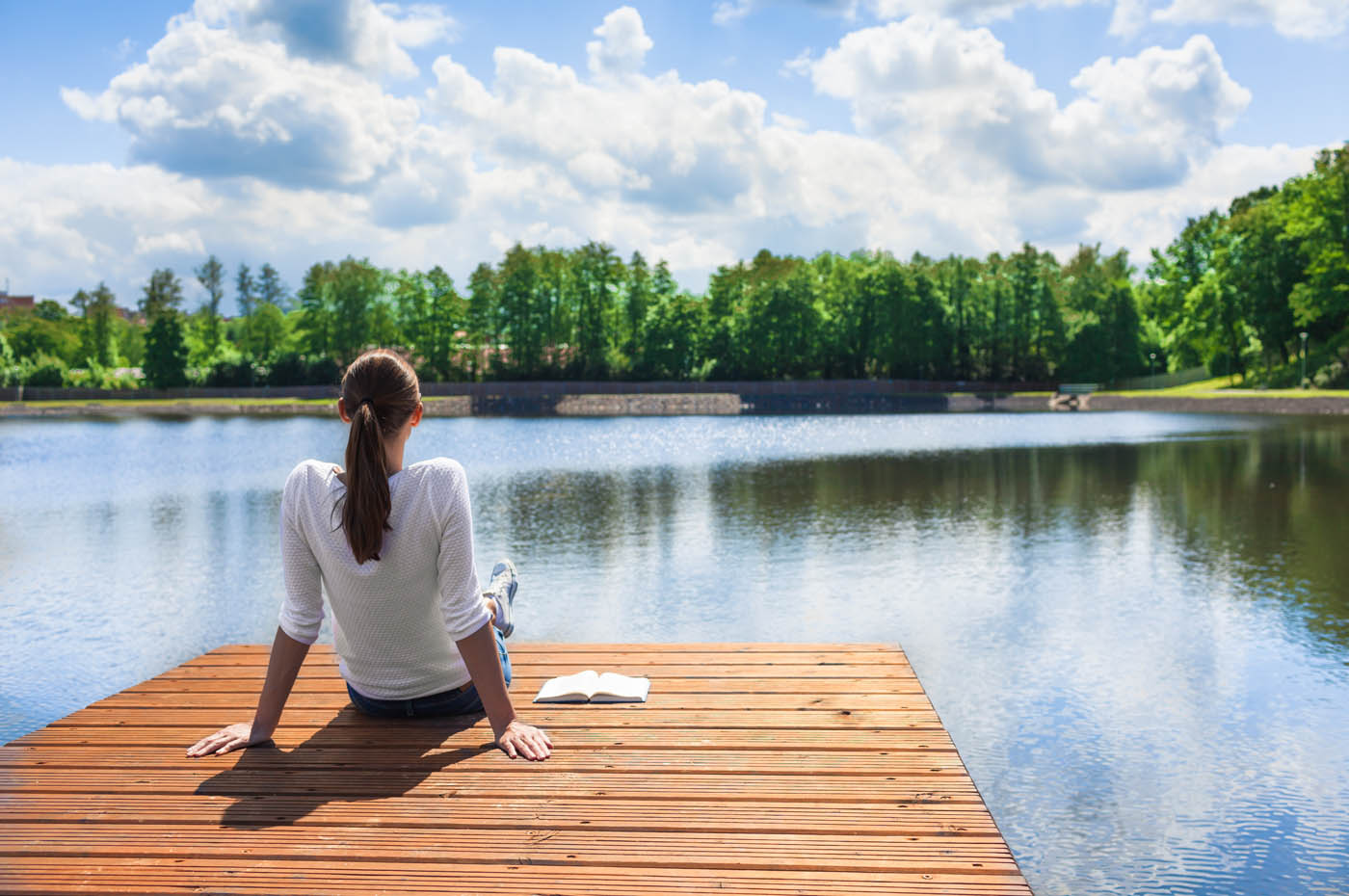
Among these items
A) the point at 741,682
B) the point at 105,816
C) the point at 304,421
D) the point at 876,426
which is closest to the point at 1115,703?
the point at 741,682

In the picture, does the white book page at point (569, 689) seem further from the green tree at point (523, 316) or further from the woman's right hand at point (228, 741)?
the green tree at point (523, 316)

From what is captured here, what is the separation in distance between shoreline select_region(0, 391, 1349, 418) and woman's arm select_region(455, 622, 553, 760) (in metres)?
57.4

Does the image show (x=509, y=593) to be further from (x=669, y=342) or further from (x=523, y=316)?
(x=523, y=316)

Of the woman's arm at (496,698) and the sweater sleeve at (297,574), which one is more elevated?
the sweater sleeve at (297,574)

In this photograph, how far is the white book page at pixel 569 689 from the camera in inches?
171

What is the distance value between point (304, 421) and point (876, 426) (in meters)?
30.5

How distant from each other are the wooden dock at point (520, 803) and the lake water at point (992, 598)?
1.99 metres

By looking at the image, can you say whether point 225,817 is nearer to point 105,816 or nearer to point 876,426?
point 105,816

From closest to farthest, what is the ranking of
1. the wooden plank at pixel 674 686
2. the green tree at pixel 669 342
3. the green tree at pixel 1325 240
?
1. the wooden plank at pixel 674 686
2. the green tree at pixel 1325 240
3. the green tree at pixel 669 342

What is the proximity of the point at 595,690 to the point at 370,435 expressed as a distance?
5.46 ft

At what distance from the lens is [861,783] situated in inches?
135

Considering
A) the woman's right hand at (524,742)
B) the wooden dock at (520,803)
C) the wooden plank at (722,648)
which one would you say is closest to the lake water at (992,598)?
the wooden plank at (722,648)

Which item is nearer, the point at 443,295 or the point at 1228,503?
the point at 1228,503

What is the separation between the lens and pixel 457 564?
3.48 meters
